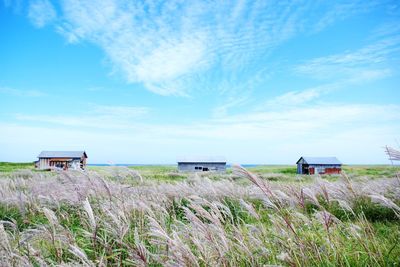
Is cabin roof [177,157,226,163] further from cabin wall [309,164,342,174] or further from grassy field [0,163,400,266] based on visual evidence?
grassy field [0,163,400,266]

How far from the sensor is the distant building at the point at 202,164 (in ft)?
176

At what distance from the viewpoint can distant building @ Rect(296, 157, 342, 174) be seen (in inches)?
2088

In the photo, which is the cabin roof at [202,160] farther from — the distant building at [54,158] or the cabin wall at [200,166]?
the distant building at [54,158]

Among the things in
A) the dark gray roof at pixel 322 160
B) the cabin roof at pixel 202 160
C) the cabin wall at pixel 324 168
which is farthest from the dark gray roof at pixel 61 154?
the cabin wall at pixel 324 168

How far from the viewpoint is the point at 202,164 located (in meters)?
53.8

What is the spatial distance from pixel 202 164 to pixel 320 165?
74.4 ft

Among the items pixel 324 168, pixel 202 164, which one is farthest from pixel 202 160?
pixel 324 168

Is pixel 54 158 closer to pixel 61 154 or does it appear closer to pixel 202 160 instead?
pixel 61 154

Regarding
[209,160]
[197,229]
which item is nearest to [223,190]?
[197,229]

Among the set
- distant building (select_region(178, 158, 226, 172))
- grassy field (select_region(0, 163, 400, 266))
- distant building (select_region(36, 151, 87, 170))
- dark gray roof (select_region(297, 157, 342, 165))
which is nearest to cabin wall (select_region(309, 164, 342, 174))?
dark gray roof (select_region(297, 157, 342, 165))

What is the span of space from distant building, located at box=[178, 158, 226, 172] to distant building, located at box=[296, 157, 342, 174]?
632 inches

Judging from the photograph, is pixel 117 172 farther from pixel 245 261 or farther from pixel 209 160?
pixel 209 160

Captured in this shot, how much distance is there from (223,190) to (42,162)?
5654cm

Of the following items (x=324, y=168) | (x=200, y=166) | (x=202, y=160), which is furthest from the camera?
(x=202, y=160)
